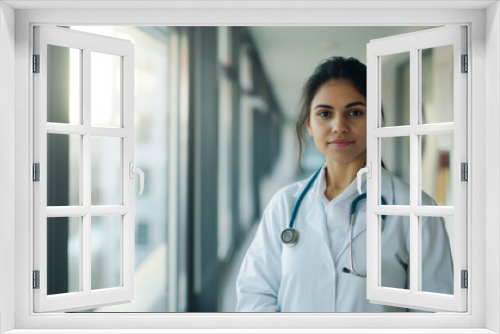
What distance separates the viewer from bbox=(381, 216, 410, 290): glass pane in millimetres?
2627

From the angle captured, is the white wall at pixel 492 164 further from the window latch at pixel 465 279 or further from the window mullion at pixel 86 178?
the window mullion at pixel 86 178

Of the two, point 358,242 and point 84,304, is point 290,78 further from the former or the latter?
point 84,304

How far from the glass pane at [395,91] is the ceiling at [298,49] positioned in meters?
0.20

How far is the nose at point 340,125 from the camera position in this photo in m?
3.11

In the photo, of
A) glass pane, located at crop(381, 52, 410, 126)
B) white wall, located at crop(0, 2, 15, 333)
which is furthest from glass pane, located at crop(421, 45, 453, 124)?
white wall, located at crop(0, 2, 15, 333)

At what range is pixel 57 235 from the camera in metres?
2.56

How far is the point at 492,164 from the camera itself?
6.04ft

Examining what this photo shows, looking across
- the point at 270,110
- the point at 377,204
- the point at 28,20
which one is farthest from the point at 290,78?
the point at 28,20

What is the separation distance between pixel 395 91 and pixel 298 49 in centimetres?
79

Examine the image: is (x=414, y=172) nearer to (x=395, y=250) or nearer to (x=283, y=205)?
(x=395, y=250)

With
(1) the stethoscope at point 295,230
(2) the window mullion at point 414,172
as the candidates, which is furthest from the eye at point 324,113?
(2) the window mullion at point 414,172

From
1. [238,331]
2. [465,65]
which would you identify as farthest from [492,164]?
[238,331]

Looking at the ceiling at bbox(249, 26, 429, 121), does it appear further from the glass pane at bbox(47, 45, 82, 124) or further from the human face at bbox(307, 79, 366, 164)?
the glass pane at bbox(47, 45, 82, 124)

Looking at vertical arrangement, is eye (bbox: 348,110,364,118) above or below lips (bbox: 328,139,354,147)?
above
